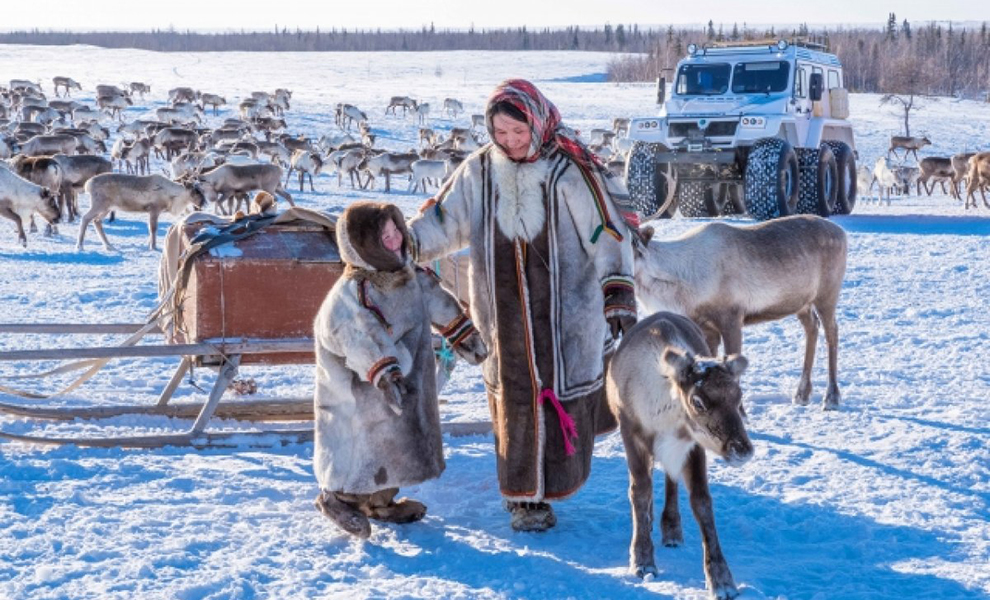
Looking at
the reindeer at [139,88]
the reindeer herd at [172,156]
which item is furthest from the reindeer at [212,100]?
the reindeer at [139,88]

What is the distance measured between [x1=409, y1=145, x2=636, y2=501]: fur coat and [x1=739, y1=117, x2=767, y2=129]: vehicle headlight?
424 inches

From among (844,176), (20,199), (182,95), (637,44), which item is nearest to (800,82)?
(844,176)

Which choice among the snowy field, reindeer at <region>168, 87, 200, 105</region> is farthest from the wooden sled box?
reindeer at <region>168, 87, 200, 105</region>

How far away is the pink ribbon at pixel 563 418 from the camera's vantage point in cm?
397

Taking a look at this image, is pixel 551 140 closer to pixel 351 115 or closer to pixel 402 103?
pixel 351 115

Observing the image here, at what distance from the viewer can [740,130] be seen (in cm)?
1436

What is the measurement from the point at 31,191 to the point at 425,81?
53477 mm

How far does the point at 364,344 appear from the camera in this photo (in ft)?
12.6

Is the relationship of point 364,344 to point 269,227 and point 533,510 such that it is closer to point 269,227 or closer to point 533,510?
point 533,510

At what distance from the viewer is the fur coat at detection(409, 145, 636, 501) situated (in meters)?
3.98

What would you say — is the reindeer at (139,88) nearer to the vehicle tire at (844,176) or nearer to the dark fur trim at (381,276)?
the vehicle tire at (844,176)

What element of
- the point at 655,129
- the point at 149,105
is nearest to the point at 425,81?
the point at 149,105

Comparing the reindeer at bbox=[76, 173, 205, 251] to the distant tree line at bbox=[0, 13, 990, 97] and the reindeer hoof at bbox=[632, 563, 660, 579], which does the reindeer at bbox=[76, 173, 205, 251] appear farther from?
the distant tree line at bbox=[0, 13, 990, 97]

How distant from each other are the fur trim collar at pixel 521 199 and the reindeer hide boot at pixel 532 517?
931 millimetres
